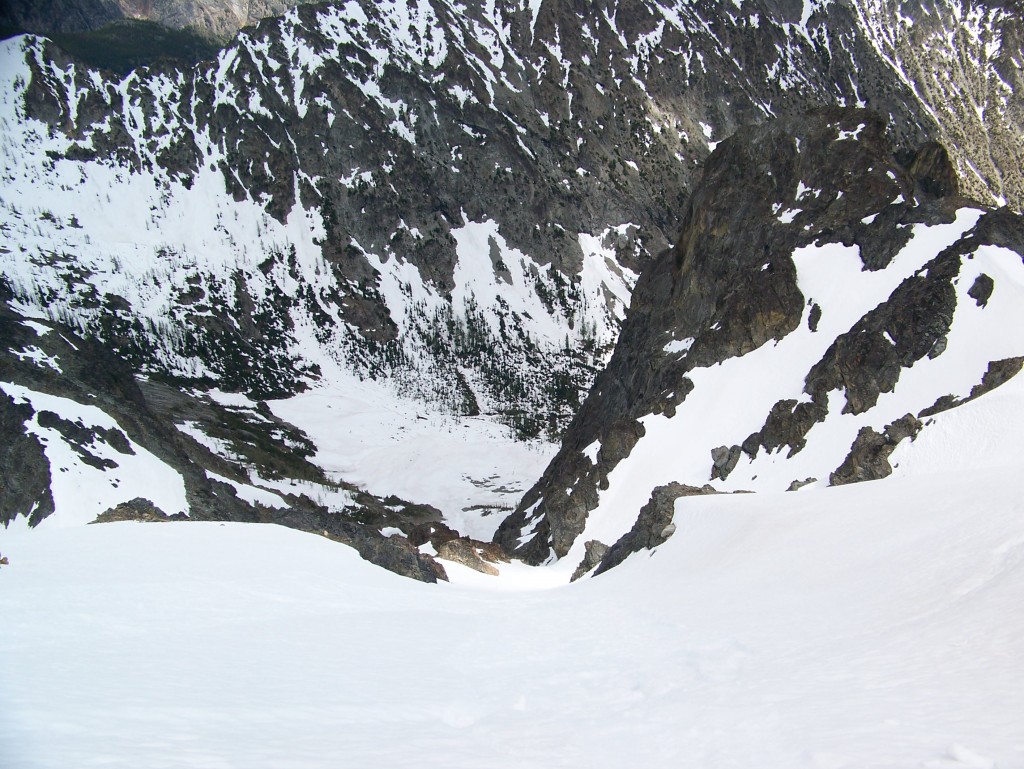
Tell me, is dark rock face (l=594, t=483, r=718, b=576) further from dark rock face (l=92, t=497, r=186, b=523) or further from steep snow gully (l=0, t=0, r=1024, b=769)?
dark rock face (l=92, t=497, r=186, b=523)

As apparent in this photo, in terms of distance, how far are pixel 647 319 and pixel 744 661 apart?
5746 centimetres

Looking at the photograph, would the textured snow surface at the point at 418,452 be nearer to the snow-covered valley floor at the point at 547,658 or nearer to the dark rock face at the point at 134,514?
the dark rock face at the point at 134,514

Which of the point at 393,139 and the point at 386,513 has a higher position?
the point at 393,139

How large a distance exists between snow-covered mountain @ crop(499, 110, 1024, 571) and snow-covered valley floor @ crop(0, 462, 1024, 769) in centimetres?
1291

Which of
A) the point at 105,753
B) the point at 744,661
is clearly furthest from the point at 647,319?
the point at 105,753

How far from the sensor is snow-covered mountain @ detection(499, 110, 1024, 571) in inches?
1245

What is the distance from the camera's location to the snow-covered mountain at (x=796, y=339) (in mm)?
31625

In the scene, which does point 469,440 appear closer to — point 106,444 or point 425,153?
point 106,444

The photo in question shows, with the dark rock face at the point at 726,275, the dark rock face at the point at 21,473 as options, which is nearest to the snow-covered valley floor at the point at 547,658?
the dark rock face at the point at 21,473

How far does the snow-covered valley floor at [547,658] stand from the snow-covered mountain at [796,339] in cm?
1291

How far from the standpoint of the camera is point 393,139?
155000 millimetres

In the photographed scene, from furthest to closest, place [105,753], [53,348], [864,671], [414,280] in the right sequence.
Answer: [414,280]
[53,348]
[864,671]
[105,753]

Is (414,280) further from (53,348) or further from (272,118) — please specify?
(53,348)

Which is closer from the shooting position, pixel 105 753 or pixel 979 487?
pixel 105 753
